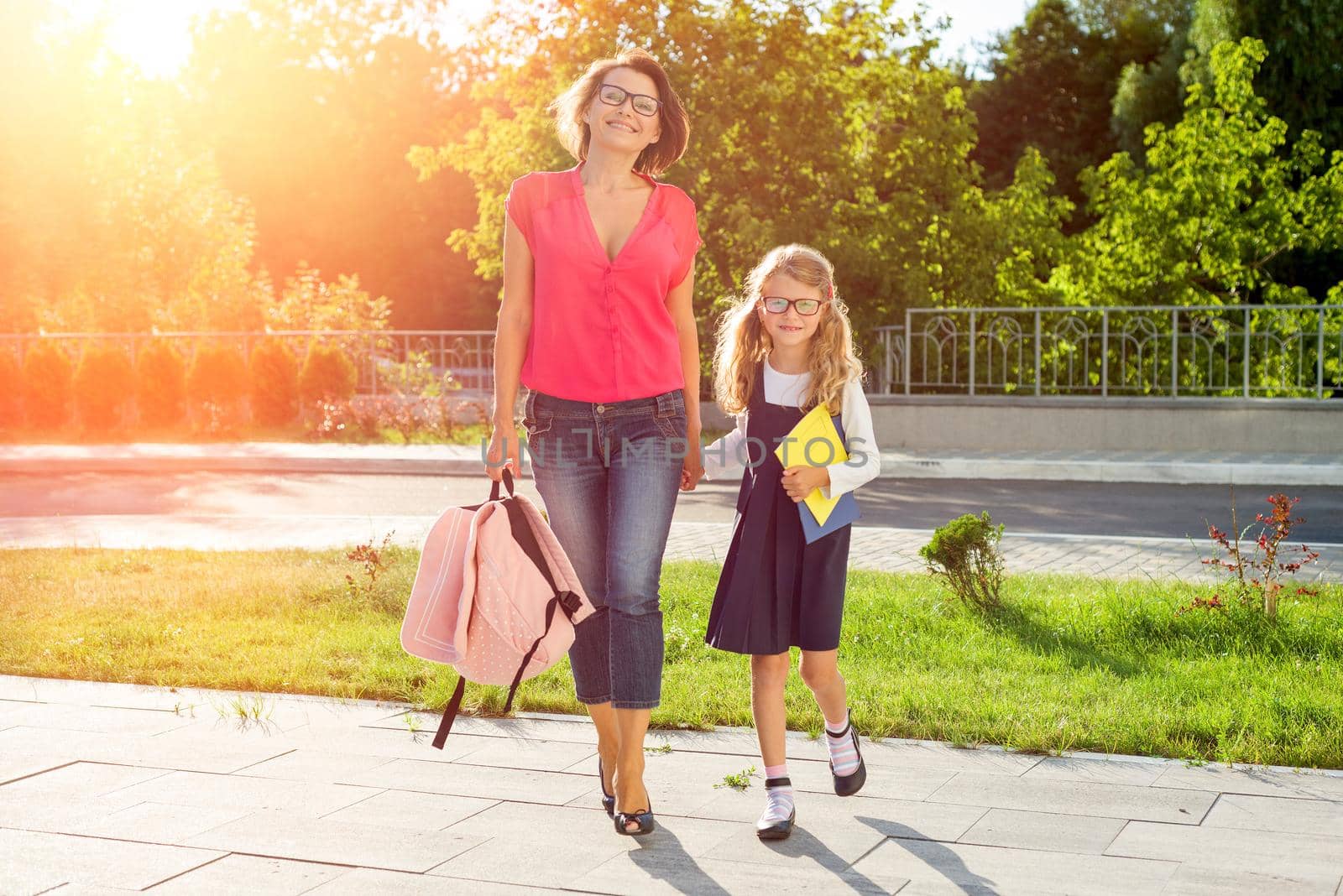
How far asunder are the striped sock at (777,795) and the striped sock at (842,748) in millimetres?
276

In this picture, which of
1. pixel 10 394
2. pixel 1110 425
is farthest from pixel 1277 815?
pixel 10 394

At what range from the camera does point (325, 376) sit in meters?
22.3

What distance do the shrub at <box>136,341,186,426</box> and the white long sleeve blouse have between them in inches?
780

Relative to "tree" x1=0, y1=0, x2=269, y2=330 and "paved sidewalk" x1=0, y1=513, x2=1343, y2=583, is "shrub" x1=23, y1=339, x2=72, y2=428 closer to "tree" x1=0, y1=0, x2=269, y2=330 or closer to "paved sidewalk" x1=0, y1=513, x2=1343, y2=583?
"tree" x1=0, y1=0, x2=269, y2=330

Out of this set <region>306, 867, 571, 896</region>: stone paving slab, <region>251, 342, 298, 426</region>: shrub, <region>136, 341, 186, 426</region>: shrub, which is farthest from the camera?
<region>136, 341, 186, 426</region>: shrub

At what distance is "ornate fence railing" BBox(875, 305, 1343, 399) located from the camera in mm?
16938

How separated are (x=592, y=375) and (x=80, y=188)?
2618 centimetres

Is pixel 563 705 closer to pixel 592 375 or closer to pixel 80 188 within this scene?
pixel 592 375

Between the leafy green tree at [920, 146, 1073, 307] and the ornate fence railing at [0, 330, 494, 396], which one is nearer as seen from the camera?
the leafy green tree at [920, 146, 1073, 307]

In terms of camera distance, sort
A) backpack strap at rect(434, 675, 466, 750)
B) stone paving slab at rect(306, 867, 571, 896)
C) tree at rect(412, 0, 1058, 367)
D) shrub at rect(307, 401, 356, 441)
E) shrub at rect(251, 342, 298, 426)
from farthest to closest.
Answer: shrub at rect(251, 342, 298, 426) → shrub at rect(307, 401, 356, 441) → tree at rect(412, 0, 1058, 367) → backpack strap at rect(434, 675, 466, 750) → stone paving slab at rect(306, 867, 571, 896)

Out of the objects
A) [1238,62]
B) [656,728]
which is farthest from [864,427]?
[1238,62]

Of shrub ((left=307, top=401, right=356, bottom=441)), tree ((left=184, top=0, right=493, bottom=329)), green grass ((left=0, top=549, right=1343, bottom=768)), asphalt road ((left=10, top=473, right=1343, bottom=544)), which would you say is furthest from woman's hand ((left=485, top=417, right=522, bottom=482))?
tree ((left=184, top=0, right=493, bottom=329))

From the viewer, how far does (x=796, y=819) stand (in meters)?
4.10

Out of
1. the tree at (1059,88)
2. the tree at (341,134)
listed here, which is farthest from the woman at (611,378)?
the tree at (341,134)
